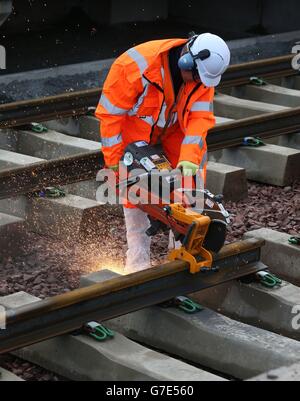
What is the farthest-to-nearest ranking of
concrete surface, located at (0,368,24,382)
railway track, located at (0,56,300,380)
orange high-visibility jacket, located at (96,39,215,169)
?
orange high-visibility jacket, located at (96,39,215,169)
railway track, located at (0,56,300,380)
concrete surface, located at (0,368,24,382)

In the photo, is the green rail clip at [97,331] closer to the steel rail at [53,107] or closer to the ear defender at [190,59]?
the ear defender at [190,59]

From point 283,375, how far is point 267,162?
4046 mm

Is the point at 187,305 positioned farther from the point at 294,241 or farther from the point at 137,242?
the point at 294,241

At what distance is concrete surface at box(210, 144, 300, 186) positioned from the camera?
856cm

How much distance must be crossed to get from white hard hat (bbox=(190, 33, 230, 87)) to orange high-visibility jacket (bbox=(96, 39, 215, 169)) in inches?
7.2

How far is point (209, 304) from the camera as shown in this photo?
21.1 feet

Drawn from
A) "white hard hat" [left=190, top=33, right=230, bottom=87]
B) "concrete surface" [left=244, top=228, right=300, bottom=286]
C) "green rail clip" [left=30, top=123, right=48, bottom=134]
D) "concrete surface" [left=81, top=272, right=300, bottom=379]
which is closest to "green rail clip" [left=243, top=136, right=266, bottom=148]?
"green rail clip" [left=30, top=123, right=48, bottom=134]

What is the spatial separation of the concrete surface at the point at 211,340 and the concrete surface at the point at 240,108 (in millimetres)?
4132

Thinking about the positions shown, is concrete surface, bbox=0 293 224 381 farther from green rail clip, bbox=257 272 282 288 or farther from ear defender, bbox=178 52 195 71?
ear defender, bbox=178 52 195 71

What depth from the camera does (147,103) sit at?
6438 millimetres

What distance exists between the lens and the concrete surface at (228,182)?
8.16 metres

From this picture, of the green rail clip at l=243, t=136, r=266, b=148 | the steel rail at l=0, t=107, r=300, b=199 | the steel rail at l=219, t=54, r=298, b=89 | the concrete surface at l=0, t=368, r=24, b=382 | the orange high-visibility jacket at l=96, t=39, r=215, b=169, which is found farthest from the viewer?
the steel rail at l=219, t=54, r=298, b=89
